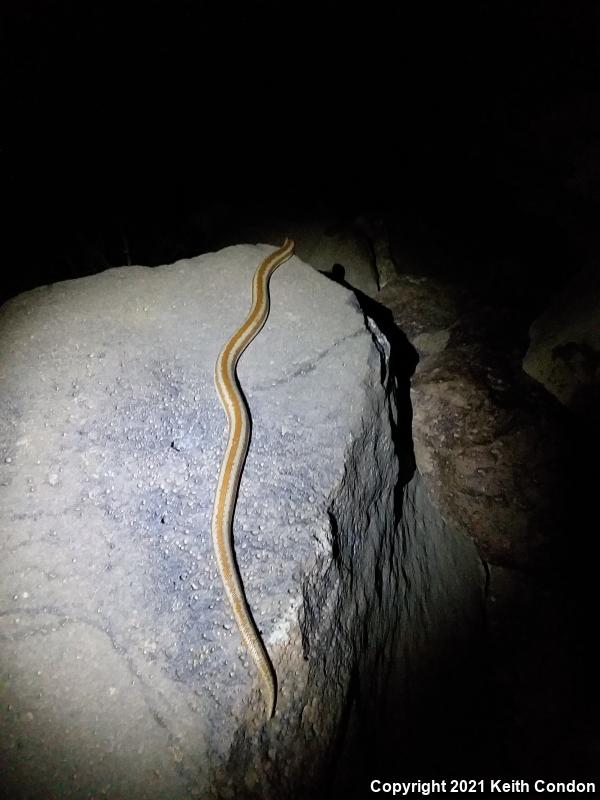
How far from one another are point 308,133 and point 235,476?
7387 millimetres

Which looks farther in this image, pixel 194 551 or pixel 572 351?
pixel 572 351

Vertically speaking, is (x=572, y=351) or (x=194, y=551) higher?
(x=572, y=351)

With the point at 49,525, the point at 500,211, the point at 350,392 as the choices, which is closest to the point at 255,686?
the point at 49,525

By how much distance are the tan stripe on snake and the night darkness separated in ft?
9.35

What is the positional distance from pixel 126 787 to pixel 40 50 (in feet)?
26.9

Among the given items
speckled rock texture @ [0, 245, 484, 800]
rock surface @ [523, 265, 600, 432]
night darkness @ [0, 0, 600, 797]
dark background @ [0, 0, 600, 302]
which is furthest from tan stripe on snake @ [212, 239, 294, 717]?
dark background @ [0, 0, 600, 302]

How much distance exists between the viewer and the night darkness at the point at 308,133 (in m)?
5.79

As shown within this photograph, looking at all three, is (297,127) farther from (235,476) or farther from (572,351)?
(235,476)

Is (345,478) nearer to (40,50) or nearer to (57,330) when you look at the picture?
(57,330)

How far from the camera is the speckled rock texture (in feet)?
5.85

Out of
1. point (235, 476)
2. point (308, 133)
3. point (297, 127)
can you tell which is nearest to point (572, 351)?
point (235, 476)

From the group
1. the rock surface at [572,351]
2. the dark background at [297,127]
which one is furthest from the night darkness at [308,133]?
the rock surface at [572,351]

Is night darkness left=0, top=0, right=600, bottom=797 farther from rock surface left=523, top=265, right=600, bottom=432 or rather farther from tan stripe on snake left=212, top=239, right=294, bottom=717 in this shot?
tan stripe on snake left=212, top=239, right=294, bottom=717

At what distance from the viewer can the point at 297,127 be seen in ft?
26.2
